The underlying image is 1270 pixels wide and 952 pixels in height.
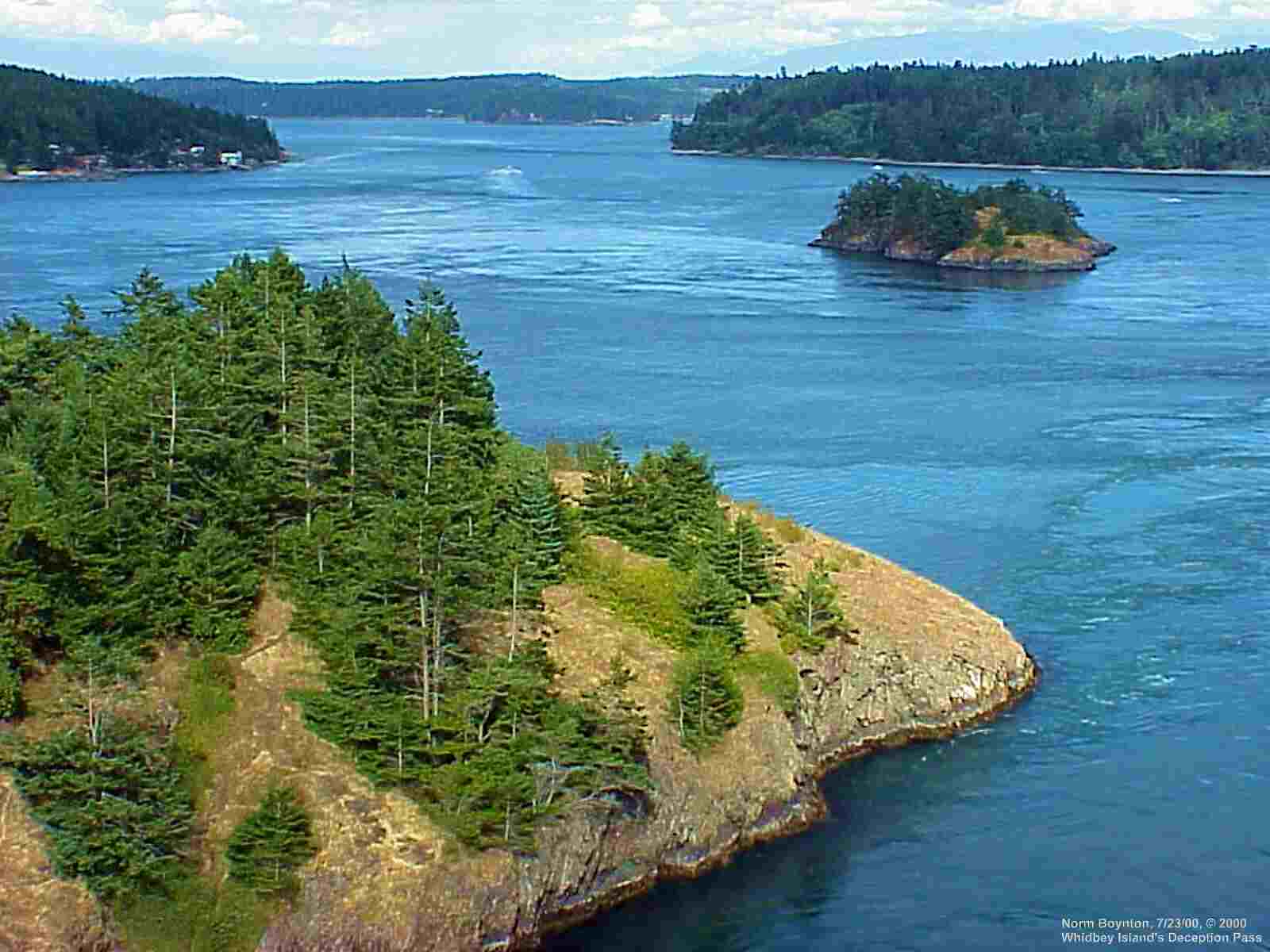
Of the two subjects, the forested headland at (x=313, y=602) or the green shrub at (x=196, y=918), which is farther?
the forested headland at (x=313, y=602)

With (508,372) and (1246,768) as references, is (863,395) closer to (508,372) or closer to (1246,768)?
(508,372)

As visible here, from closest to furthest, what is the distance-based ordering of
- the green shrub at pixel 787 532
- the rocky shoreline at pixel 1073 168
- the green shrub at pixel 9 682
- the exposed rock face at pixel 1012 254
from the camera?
the green shrub at pixel 9 682, the green shrub at pixel 787 532, the exposed rock face at pixel 1012 254, the rocky shoreline at pixel 1073 168

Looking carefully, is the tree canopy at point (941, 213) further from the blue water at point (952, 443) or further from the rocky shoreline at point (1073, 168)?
the rocky shoreline at point (1073, 168)

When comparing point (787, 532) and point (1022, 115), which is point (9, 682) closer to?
point (787, 532)

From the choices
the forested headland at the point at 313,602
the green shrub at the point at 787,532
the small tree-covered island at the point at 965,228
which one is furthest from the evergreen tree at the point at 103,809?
the small tree-covered island at the point at 965,228

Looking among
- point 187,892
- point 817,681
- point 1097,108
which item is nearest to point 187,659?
point 187,892

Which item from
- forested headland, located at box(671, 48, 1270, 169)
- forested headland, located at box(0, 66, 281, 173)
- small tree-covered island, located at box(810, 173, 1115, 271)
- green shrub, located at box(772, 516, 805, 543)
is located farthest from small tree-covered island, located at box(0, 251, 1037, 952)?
forested headland, located at box(671, 48, 1270, 169)

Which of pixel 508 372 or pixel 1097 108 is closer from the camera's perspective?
pixel 508 372
